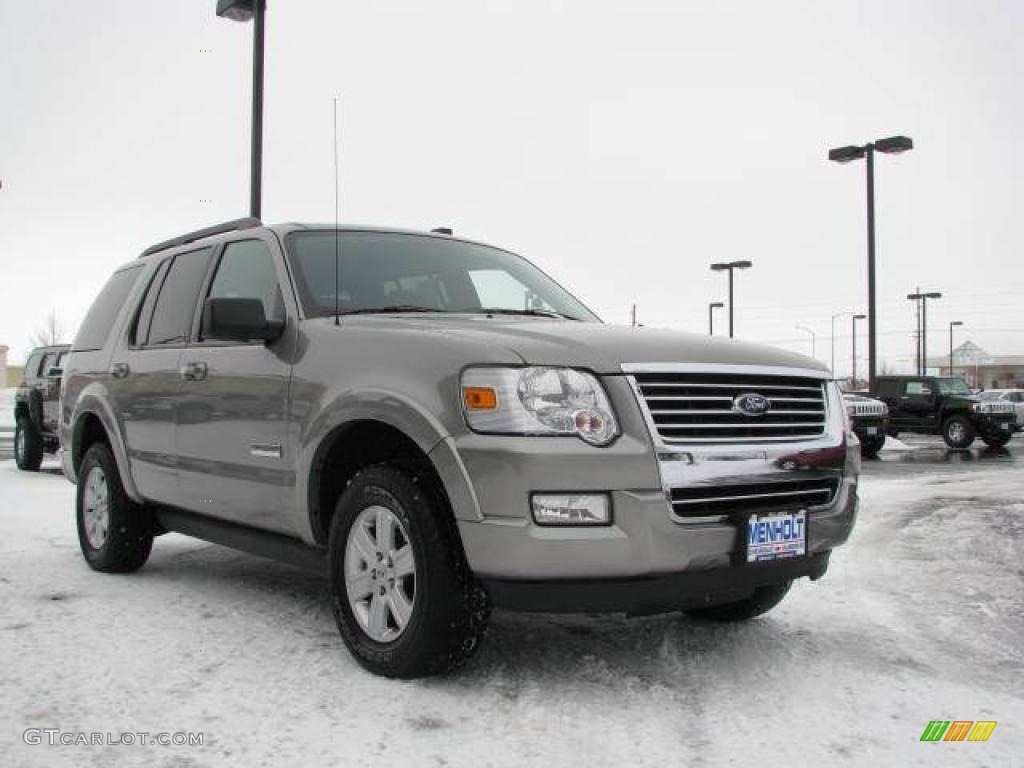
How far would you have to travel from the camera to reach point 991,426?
21.2 m

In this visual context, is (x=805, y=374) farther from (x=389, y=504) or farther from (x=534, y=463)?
(x=389, y=504)

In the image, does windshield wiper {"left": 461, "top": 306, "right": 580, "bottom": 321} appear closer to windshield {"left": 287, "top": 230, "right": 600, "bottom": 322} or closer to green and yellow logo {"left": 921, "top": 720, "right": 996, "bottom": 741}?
windshield {"left": 287, "top": 230, "right": 600, "bottom": 322}

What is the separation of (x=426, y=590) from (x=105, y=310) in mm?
3902

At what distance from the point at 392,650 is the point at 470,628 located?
31 cm

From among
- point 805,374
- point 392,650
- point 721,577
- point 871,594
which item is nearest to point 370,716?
point 392,650

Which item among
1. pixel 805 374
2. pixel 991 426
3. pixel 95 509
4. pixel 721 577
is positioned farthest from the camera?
pixel 991 426

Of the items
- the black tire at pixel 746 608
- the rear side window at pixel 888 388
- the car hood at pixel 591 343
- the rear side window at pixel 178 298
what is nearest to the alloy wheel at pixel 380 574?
the car hood at pixel 591 343

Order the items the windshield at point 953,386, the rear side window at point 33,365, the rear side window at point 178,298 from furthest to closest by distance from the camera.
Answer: the windshield at point 953,386 < the rear side window at point 33,365 < the rear side window at point 178,298

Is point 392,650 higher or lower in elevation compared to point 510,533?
lower

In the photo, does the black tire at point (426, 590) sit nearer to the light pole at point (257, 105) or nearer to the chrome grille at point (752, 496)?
the chrome grille at point (752, 496)

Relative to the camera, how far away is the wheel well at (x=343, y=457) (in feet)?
12.7

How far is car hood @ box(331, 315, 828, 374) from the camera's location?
343cm

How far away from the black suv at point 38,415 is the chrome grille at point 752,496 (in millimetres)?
11527

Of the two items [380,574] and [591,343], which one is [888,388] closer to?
[591,343]
